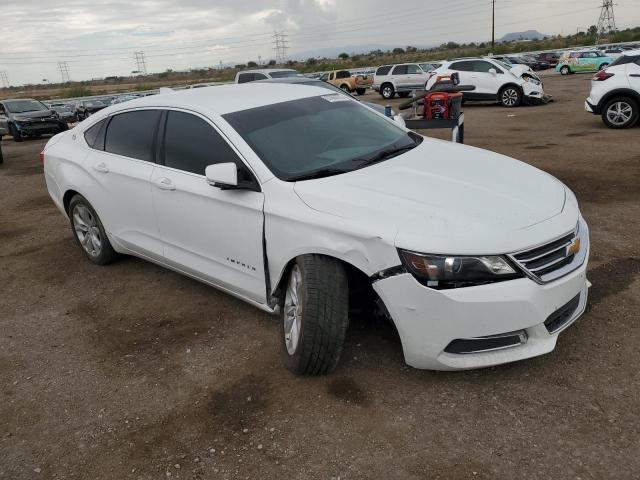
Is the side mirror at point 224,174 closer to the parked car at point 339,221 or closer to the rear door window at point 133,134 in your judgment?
the parked car at point 339,221

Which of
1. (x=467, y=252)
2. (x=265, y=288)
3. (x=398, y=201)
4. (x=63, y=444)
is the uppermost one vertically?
(x=398, y=201)

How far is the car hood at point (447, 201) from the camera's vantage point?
2738mm

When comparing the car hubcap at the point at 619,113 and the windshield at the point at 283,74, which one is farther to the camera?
the windshield at the point at 283,74

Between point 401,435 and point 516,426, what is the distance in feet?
1.86

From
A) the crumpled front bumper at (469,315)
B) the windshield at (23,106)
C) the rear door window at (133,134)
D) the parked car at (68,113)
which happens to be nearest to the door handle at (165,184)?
the rear door window at (133,134)

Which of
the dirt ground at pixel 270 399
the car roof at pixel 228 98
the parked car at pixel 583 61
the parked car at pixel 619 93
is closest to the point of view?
the dirt ground at pixel 270 399

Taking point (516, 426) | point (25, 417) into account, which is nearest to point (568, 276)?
point (516, 426)

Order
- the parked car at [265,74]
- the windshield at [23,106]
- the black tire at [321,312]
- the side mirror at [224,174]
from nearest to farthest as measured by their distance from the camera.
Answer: the black tire at [321,312], the side mirror at [224,174], the parked car at [265,74], the windshield at [23,106]

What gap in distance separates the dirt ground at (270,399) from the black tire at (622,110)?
7351 mm

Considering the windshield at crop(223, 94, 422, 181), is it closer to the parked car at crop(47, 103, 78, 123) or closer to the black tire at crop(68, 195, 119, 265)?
the black tire at crop(68, 195, 119, 265)

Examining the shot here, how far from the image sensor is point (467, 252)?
106 inches

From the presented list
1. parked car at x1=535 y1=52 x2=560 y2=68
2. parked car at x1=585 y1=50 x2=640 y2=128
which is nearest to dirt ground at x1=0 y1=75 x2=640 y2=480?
parked car at x1=585 y1=50 x2=640 y2=128

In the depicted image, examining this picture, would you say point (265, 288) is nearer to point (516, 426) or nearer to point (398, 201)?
point (398, 201)

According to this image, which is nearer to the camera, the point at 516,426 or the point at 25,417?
the point at 516,426
